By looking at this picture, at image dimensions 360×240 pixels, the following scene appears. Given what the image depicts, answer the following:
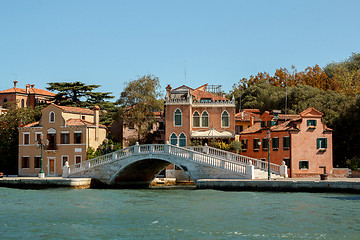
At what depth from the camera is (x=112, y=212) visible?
86.5 feet

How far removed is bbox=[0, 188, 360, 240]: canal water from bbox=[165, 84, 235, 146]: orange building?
12.5 m

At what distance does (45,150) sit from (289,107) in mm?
24677

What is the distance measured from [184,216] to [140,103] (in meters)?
24.4

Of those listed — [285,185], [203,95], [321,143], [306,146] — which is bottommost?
[285,185]


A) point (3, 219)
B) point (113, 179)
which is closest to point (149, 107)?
point (113, 179)

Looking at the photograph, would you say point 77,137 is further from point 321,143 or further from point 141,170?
point 321,143

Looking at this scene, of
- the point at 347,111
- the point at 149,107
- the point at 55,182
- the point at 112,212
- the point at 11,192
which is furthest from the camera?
the point at 149,107

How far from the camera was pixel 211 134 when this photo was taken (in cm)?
4497

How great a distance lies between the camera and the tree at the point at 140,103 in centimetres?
4816

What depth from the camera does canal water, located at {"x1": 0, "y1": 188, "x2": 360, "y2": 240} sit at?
67.4 ft

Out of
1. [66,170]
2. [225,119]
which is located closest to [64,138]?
[66,170]

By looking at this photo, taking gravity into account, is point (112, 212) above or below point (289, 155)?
below

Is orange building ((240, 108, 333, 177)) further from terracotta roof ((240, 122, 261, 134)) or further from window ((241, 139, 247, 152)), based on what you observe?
window ((241, 139, 247, 152))

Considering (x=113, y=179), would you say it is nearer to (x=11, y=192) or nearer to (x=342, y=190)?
(x=11, y=192)
